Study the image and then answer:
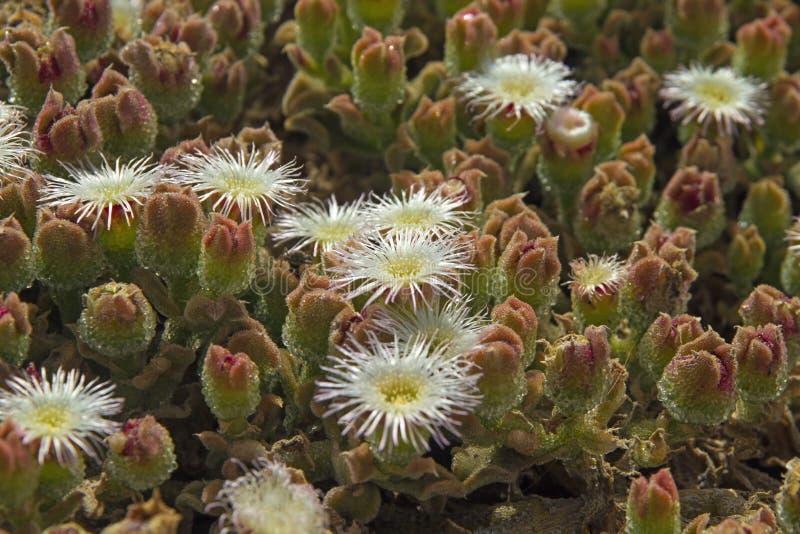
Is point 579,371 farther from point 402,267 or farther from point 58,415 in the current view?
point 58,415

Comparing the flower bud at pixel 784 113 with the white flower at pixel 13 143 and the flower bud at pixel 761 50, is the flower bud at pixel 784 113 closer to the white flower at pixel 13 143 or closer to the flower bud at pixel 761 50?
the flower bud at pixel 761 50

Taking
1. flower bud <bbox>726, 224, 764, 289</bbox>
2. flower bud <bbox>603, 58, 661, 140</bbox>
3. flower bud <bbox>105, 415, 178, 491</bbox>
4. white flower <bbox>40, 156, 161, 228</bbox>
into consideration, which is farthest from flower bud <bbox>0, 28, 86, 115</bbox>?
flower bud <bbox>726, 224, 764, 289</bbox>

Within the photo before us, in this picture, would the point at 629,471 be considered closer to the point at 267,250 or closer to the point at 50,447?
the point at 267,250

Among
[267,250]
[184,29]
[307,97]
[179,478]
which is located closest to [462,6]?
[307,97]

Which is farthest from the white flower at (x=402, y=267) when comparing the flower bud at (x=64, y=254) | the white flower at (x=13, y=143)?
the white flower at (x=13, y=143)

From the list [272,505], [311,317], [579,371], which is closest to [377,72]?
[311,317]
